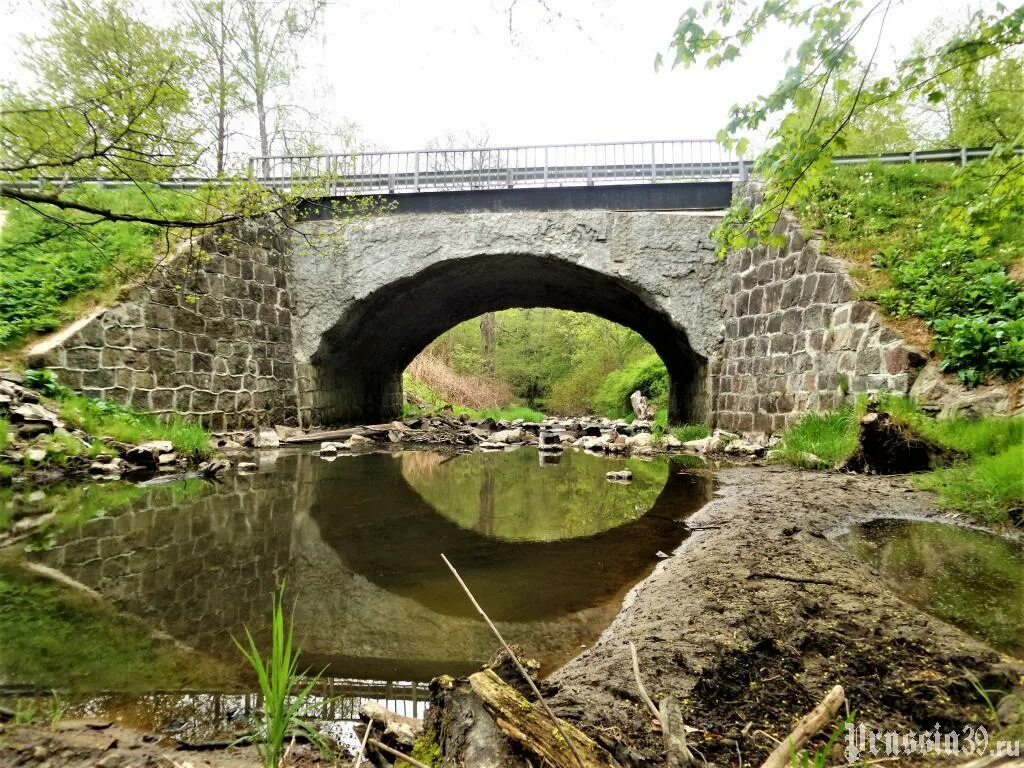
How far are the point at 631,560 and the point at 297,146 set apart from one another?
1463 centimetres

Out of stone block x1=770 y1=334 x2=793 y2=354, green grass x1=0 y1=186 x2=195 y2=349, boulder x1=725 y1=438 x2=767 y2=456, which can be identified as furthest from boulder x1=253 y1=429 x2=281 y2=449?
stone block x1=770 y1=334 x2=793 y2=354

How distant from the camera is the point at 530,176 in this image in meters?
9.12

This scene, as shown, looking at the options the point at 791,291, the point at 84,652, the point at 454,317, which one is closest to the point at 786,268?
the point at 791,291

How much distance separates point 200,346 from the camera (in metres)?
7.58

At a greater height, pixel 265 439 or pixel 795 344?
pixel 795 344

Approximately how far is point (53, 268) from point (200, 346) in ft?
6.07

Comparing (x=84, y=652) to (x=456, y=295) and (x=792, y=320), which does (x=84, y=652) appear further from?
(x=456, y=295)

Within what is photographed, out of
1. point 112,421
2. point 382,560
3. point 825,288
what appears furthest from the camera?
point 825,288

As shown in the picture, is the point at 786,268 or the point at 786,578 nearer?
the point at 786,578

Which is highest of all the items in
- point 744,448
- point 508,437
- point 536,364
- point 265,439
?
point 536,364

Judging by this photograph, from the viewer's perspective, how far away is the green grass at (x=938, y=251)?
13.3ft

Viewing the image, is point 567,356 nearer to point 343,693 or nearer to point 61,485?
point 61,485

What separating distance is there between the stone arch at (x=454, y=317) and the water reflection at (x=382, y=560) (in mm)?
5017
